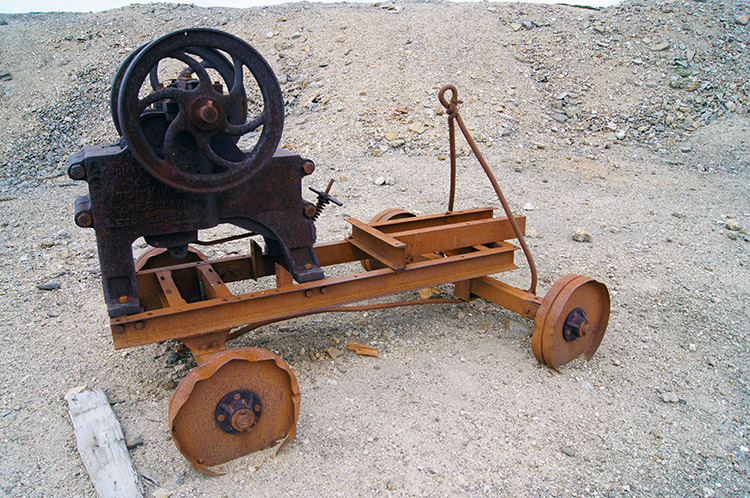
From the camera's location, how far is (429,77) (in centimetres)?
987

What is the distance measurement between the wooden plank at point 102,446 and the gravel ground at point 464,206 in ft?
0.26

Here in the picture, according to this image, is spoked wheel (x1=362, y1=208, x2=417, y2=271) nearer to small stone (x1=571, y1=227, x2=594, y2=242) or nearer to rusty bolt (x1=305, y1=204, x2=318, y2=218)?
rusty bolt (x1=305, y1=204, x2=318, y2=218)

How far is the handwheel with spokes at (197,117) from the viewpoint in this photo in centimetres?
279

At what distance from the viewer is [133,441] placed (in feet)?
10.4

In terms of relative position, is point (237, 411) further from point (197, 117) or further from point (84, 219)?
point (197, 117)

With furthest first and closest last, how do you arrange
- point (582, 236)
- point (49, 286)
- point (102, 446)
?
point (582, 236)
point (49, 286)
point (102, 446)

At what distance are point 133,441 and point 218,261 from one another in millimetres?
1417

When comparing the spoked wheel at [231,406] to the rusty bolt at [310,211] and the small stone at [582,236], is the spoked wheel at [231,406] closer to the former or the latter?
the rusty bolt at [310,211]

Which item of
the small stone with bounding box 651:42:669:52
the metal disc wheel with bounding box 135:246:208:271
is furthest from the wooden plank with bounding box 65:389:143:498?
the small stone with bounding box 651:42:669:52

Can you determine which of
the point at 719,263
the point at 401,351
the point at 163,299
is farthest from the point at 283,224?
the point at 719,263

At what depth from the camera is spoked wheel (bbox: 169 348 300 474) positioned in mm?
2830

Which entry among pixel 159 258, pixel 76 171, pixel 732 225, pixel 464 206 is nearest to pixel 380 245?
pixel 159 258

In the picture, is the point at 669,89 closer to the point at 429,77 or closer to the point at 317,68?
the point at 429,77

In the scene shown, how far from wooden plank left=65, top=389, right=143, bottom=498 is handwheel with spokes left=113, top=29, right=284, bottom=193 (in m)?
1.51
